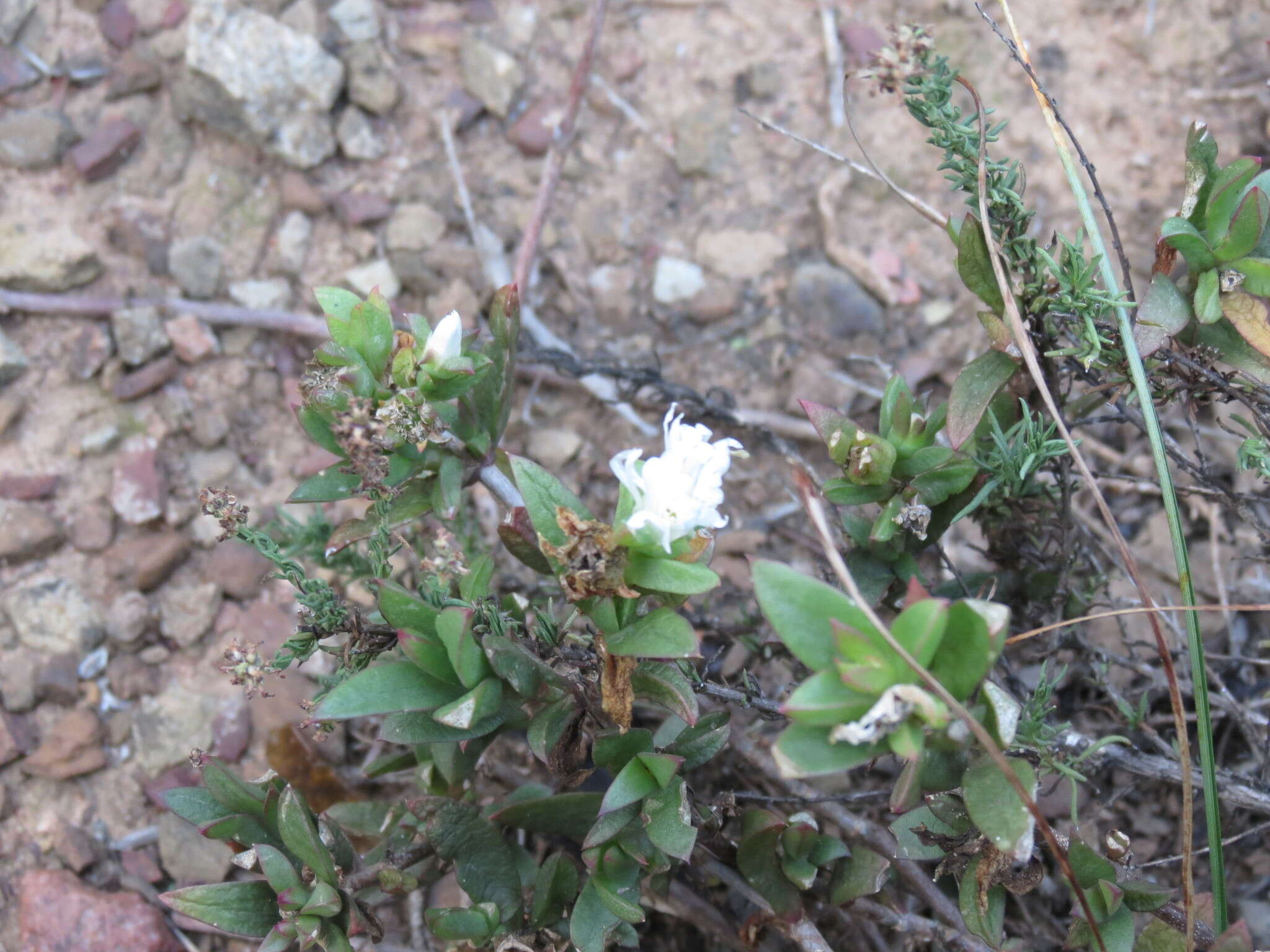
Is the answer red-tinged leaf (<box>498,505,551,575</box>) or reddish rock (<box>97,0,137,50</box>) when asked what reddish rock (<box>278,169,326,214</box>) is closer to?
reddish rock (<box>97,0,137,50</box>)

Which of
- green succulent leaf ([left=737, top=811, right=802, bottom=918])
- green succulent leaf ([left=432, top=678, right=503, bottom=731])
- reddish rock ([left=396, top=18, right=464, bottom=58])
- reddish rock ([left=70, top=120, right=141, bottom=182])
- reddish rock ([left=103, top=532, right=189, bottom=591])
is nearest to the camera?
green succulent leaf ([left=432, top=678, right=503, bottom=731])

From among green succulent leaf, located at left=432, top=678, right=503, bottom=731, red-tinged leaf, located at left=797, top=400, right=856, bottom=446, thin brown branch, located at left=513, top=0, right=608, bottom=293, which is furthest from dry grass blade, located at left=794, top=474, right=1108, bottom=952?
thin brown branch, located at left=513, top=0, right=608, bottom=293

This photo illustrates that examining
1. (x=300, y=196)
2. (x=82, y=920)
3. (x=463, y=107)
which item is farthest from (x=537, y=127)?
(x=82, y=920)

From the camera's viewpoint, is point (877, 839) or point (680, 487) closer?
point (680, 487)

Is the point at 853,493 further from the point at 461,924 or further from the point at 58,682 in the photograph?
the point at 58,682

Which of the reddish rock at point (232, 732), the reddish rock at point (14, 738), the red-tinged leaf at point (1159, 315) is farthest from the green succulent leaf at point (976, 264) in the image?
the reddish rock at point (14, 738)

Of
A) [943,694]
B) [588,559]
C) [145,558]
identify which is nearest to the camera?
[943,694]

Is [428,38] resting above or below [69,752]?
→ above
